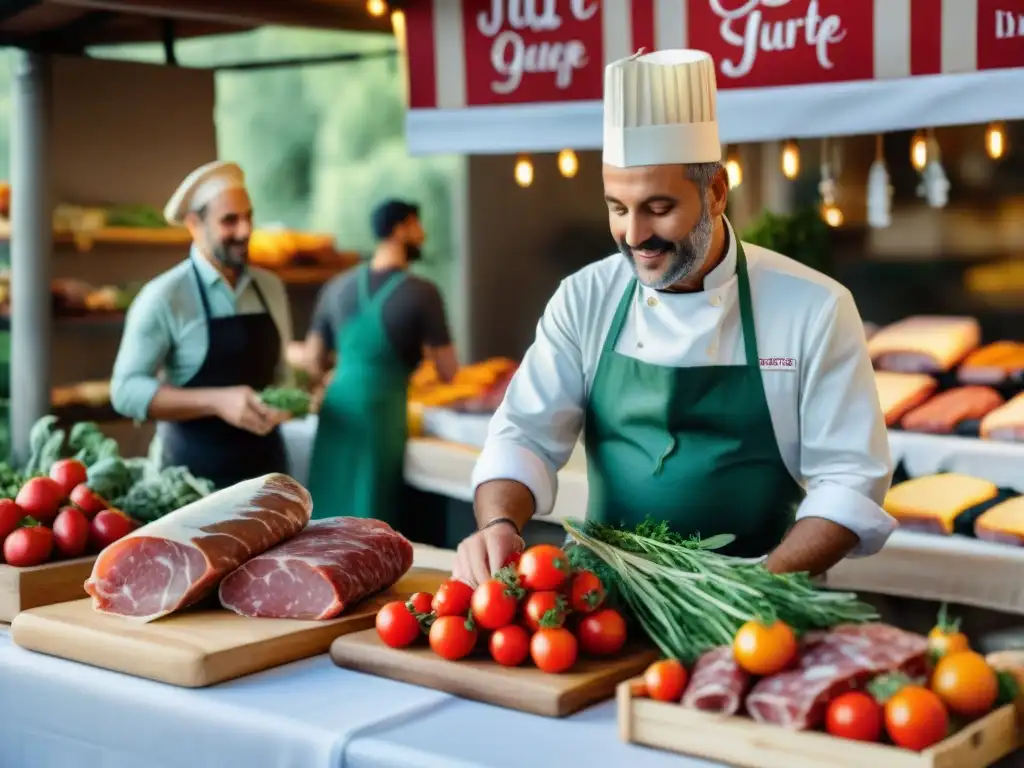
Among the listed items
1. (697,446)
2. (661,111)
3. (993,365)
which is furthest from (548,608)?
(993,365)

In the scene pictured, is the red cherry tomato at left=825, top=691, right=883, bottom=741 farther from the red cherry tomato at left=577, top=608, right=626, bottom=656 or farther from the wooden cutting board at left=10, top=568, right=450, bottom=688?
the wooden cutting board at left=10, top=568, right=450, bottom=688

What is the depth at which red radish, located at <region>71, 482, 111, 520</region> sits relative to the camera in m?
2.92

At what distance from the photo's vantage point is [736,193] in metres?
6.65

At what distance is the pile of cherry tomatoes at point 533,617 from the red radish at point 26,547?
3.30 feet

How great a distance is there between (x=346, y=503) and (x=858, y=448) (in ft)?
10.5

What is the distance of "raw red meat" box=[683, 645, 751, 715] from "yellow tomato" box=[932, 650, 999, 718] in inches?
10.1

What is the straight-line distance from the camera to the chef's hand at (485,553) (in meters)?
2.33

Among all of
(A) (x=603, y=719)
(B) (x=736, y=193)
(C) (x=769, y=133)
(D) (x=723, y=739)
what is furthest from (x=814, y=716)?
(B) (x=736, y=193)

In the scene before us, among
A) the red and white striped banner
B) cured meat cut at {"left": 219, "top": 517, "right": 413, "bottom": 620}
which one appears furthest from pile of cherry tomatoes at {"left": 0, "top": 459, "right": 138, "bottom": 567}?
the red and white striped banner

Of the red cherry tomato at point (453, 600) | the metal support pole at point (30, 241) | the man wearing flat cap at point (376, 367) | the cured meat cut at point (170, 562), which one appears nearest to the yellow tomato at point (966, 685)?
the red cherry tomato at point (453, 600)

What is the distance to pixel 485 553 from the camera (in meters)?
2.38

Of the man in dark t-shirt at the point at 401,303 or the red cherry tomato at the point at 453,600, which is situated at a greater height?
the man in dark t-shirt at the point at 401,303

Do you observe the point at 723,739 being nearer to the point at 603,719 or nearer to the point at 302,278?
the point at 603,719

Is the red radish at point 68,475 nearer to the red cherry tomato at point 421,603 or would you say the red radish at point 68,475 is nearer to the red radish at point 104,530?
the red radish at point 104,530
